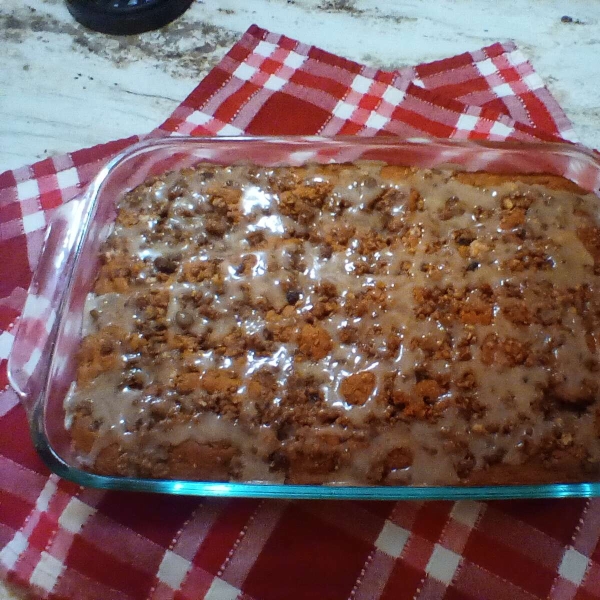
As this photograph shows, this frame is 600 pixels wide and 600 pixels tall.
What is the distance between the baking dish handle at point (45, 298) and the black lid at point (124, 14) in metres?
0.63

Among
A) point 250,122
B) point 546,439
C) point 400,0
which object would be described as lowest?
point 546,439

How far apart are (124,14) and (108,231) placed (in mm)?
→ 709

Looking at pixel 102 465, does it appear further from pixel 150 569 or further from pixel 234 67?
pixel 234 67

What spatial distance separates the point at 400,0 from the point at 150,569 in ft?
4.95

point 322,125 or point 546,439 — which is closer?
point 546,439

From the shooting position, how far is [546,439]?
97cm

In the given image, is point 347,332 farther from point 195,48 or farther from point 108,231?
point 195,48

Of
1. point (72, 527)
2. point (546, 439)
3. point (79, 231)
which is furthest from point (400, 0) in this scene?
point (72, 527)

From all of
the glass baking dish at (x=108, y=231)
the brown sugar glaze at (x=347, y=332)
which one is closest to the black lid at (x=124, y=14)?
the glass baking dish at (x=108, y=231)

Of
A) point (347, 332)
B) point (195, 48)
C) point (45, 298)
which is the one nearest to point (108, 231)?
point (45, 298)

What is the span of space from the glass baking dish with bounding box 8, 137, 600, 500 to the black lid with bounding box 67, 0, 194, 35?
0.53 m

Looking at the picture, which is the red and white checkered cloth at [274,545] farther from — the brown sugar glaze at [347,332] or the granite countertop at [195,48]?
the granite countertop at [195,48]

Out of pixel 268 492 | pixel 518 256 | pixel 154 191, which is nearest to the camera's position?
pixel 268 492

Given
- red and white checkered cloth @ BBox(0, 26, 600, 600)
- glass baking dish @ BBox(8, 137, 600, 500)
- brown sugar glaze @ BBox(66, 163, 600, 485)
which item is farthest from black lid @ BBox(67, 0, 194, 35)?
red and white checkered cloth @ BBox(0, 26, 600, 600)
